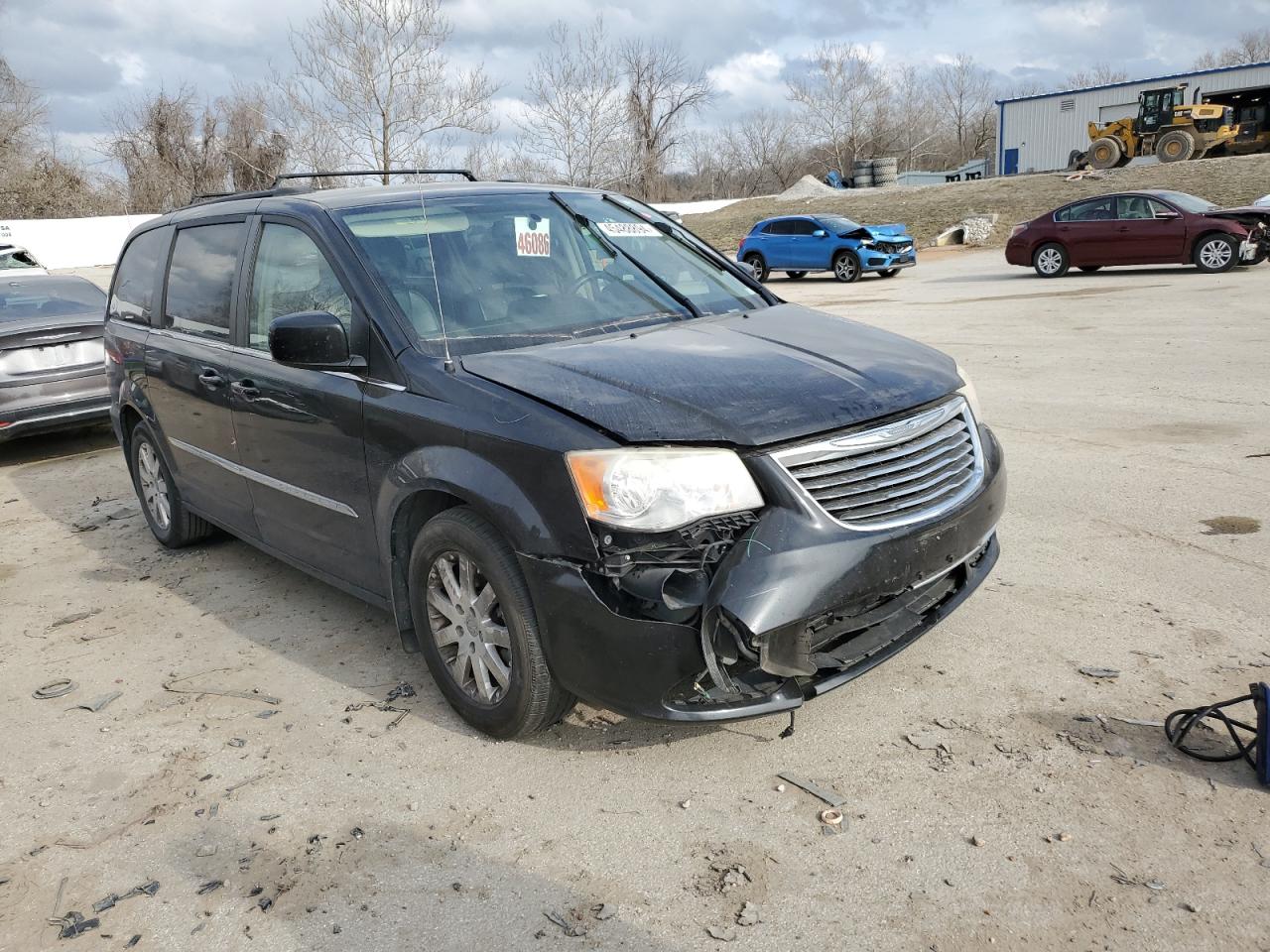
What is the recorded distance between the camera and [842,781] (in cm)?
315

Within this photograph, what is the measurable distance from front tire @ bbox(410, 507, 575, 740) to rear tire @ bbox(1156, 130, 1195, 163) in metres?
38.6

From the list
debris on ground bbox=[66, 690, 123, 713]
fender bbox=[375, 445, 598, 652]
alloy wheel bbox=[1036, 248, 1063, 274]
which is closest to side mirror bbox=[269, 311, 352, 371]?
fender bbox=[375, 445, 598, 652]

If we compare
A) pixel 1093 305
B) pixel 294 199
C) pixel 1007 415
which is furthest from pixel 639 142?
pixel 294 199

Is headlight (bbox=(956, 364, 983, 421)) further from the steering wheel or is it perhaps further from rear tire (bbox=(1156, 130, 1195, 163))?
rear tire (bbox=(1156, 130, 1195, 163))

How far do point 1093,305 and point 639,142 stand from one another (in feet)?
106

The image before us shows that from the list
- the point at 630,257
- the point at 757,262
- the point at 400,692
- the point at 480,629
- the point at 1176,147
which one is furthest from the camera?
the point at 1176,147

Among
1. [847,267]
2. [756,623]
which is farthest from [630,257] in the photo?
[847,267]

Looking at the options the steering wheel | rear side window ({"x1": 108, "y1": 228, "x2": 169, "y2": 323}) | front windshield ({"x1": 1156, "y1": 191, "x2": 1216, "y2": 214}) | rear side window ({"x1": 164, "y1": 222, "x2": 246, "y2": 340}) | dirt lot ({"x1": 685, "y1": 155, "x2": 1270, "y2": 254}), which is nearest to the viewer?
the steering wheel

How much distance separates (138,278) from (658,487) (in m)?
4.27

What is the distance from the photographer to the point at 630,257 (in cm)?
444

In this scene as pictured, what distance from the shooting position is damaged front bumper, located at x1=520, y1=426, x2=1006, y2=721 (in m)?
2.85

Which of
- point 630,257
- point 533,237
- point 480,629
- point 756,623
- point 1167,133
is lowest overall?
point 480,629

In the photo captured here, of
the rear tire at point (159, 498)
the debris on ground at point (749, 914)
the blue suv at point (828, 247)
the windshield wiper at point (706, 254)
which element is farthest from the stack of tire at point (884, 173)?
the debris on ground at point (749, 914)

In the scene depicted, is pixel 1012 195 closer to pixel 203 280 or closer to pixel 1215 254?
pixel 1215 254
